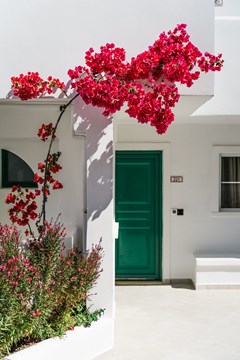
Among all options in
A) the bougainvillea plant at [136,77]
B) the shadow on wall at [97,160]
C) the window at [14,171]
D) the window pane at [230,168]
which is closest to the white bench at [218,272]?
the window pane at [230,168]

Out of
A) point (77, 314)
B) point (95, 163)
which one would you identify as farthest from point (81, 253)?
point (95, 163)

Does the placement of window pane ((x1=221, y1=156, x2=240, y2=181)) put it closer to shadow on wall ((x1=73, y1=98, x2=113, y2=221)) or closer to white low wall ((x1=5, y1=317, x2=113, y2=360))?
shadow on wall ((x1=73, y1=98, x2=113, y2=221))

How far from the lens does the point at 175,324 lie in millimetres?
7953

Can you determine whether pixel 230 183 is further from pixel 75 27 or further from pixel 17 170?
pixel 75 27

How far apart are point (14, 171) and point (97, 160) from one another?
3493 mm

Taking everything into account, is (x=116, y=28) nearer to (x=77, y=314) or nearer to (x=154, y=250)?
(x=77, y=314)

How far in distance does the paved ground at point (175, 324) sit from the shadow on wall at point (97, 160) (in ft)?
6.33

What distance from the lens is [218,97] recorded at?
8938mm

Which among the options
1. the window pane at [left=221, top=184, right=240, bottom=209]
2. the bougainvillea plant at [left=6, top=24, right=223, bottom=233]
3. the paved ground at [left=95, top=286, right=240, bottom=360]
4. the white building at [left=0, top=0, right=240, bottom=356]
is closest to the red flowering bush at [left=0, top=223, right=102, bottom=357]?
the white building at [left=0, top=0, right=240, bottom=356]

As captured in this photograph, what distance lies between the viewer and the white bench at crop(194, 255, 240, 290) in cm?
1029

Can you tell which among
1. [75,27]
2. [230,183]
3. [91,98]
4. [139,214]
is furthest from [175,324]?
[75,27]

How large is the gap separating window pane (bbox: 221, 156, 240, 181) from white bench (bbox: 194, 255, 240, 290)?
1789mm

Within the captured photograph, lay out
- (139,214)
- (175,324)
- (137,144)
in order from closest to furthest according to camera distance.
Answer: (175,324) → (137,144) → (139,214)

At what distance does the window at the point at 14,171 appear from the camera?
9.83 m
